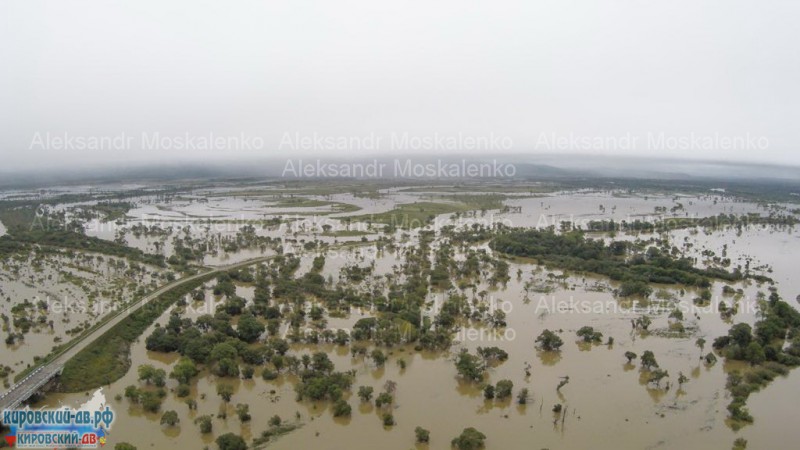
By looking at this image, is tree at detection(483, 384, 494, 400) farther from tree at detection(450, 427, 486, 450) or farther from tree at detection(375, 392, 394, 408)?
tree at detection(375, 392, 394, 408)

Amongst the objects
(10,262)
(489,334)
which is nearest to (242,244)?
(10,262)

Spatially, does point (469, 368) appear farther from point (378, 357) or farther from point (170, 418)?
point (170, 418)

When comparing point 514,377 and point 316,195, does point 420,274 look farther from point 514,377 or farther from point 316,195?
point 316,195

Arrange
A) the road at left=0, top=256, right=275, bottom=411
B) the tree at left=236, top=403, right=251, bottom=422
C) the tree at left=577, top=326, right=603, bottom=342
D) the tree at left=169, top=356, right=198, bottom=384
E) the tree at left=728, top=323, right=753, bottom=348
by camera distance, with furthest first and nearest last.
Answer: the tree at left=577, top=326, right=603, bottom=342 < the tree at left=728, top=323, right=753, bottom=348 < the tree at left=169, top=356, right=198, bottom=384 < the road at left=0, top=256, right=275, bottom=411 < the tree at left=236, top=403, right=251, bottom=422

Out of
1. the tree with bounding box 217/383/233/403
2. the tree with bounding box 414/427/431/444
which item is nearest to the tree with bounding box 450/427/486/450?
the tree with bounding box 414/427/431/444

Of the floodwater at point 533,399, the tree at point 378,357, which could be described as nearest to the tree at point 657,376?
the floodwater at point 533,399
